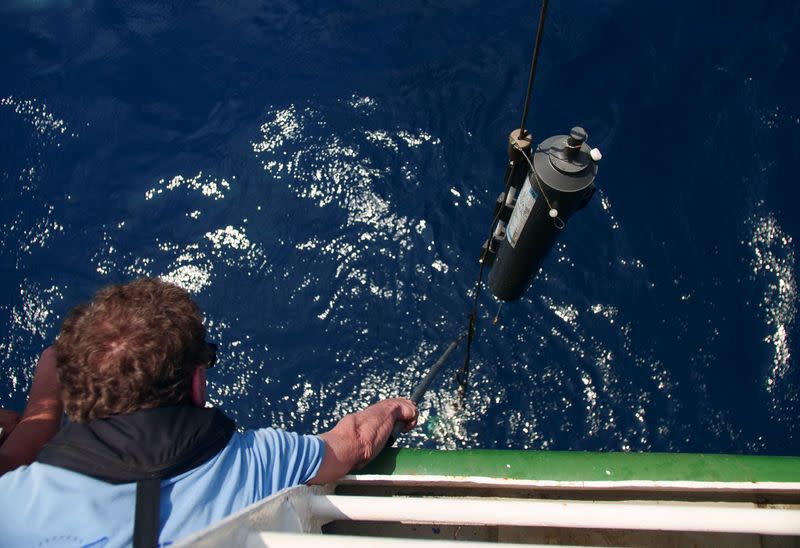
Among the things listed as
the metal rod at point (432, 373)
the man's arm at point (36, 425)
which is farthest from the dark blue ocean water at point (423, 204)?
the man's arm at point (36, 425)

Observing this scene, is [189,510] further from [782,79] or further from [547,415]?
[782,79]

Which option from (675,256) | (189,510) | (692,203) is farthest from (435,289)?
(189,510)

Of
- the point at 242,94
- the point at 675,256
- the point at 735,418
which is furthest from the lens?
the point at 242,94

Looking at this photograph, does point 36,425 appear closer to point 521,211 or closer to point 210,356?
point 210,356

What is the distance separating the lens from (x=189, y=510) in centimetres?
148

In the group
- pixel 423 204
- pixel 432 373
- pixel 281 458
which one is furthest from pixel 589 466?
pixel 423 204

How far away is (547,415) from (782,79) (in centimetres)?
327

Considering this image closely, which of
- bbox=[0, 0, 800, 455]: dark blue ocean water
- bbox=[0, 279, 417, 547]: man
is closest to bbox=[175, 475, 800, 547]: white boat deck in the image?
bbox=[0, 279, 417, 547]: man

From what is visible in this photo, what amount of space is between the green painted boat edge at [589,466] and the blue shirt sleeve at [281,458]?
0.34 meters

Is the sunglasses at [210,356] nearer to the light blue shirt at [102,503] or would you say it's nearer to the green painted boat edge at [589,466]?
the light blue shirt at [102,503]

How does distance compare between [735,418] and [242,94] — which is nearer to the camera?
[735,418]

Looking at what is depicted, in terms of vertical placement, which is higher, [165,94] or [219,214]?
[165,94]

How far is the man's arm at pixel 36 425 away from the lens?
1.91 m

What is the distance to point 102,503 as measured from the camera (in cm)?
141
